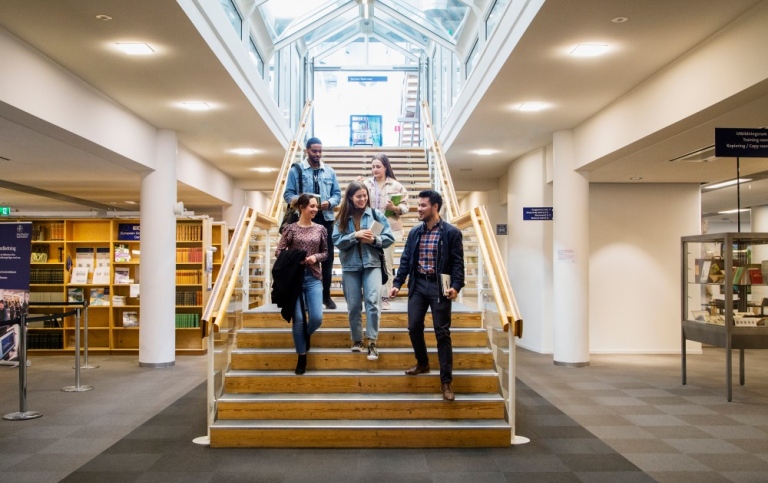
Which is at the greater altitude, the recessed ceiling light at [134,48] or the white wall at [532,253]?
the recessed ceiling light at [134,48]

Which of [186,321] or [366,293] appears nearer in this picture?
[366,293]

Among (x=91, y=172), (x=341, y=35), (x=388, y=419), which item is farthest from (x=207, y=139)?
(x=341, y=35)

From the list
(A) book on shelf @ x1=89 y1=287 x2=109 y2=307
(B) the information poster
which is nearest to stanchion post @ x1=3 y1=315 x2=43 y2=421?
(B) the information poster

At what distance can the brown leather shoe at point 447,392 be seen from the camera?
5594 millimetres

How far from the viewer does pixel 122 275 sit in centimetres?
1216

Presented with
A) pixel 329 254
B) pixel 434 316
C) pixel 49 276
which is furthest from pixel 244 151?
pixel 434 316

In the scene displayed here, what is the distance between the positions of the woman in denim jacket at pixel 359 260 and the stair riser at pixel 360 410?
632mm

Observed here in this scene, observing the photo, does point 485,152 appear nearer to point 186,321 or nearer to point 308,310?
point 186,321

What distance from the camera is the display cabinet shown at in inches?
310

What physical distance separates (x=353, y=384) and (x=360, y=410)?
0.35 m

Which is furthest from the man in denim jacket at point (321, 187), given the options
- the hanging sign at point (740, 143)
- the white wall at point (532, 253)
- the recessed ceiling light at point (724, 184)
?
the recessed ceiling light at point (724, 184)

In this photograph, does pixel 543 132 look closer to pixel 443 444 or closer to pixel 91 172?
pixel 443 444

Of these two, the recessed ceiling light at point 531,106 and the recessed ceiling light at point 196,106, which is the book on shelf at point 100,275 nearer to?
the recessed ceiling light at point 196,106

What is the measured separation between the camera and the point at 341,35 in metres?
19.8
